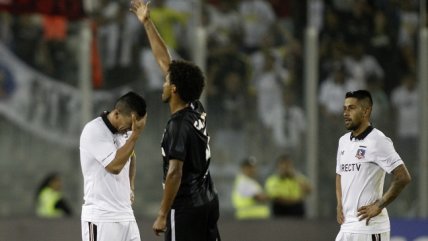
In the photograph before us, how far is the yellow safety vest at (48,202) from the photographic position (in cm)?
1375

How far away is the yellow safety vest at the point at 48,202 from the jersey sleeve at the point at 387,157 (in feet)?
22.0

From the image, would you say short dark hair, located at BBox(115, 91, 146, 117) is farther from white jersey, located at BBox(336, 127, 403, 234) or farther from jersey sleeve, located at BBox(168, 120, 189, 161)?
white jersey, located at BBox(336, 127, 403, 234)

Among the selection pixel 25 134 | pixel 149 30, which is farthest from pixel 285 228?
pixel 149 30

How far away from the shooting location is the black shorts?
23.4 feet

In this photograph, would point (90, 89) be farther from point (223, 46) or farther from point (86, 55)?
point (223, 46)

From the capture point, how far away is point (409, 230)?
11852 mm

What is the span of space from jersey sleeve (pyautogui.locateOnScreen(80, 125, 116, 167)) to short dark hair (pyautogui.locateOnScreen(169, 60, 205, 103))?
0.88 meters

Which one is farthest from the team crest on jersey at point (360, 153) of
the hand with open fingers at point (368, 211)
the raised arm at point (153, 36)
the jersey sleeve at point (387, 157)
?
the raised arm at point (153, 36)

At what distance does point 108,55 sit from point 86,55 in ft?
1.16

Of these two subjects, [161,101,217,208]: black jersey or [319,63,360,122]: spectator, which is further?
[319,63,360,122]: spectator

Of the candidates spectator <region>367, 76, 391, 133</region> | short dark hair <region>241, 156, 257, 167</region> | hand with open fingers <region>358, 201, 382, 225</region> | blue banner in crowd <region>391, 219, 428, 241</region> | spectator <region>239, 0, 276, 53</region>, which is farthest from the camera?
spectator <region>239, 0, 276, 53</region>

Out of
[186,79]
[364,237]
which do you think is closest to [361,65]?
[364,237]

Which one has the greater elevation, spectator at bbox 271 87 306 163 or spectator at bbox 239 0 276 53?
spectator at bbox 239 0 276 53

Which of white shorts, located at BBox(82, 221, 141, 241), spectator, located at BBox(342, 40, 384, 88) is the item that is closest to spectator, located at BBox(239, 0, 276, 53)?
spectator, located at BBox(342, 40, 384, 88)
